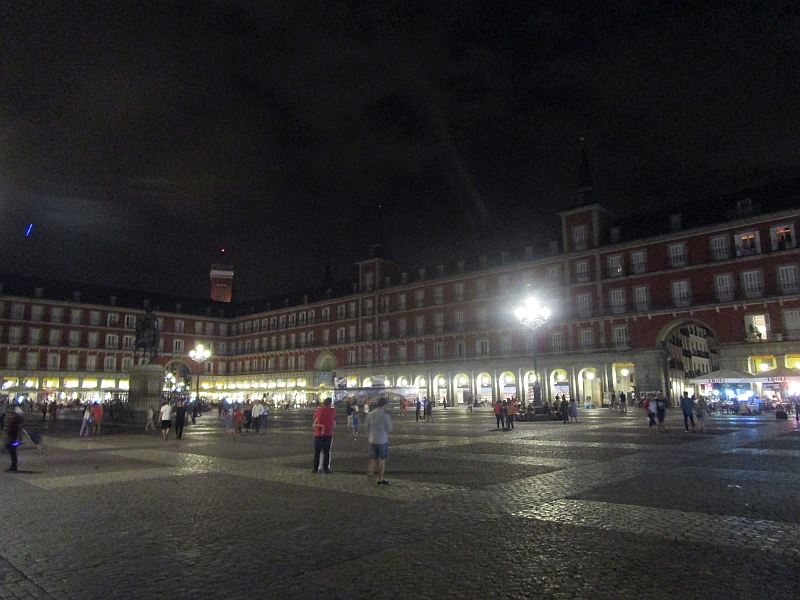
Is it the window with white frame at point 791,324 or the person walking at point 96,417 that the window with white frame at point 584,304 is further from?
the person walking at point 96,417

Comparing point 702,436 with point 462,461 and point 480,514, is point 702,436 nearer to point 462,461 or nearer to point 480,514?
point 462,461

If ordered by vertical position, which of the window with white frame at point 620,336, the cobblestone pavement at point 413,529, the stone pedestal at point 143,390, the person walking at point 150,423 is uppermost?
the window with white frame at point 620,336

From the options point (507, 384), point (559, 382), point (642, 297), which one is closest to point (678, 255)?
point (642, 297)

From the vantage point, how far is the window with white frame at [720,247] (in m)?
40.4

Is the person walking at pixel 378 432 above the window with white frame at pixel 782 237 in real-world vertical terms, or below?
below

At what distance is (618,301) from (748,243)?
9.91 m

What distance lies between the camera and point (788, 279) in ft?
123

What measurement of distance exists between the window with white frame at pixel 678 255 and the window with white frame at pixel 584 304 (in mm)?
6899

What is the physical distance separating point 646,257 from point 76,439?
Answer: 4029 centimetres

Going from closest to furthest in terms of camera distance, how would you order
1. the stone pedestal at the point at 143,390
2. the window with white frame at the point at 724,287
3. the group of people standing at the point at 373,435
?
the group of people standing at the point at 373,435 < the stone pedestal at the point at 143,390 < the window with white frame at the point at 724,287

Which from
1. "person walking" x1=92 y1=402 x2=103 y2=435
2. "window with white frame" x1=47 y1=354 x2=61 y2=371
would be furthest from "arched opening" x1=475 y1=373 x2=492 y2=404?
"window with white frame" x1=47 y1=354 x2=61 y2=371

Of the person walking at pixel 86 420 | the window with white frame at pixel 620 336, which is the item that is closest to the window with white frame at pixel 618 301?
the window with white frame at pixel 620 336

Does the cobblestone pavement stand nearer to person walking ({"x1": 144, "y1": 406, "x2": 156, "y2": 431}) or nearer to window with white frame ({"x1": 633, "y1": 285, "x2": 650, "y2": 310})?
person walking ({"x1": 144, "y1": 406, "x2": 156, "y2": 431})

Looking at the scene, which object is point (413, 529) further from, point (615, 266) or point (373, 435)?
point (615, 266)
